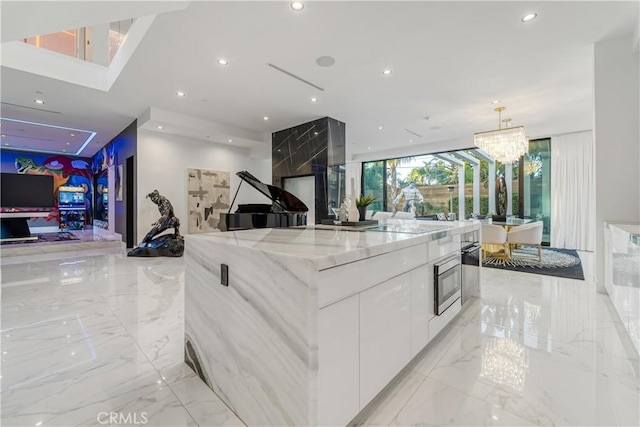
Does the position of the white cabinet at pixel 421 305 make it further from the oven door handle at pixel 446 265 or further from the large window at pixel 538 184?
the large window at pixel 538 184

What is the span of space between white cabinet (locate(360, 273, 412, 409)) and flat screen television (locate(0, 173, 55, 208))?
37.3 feet

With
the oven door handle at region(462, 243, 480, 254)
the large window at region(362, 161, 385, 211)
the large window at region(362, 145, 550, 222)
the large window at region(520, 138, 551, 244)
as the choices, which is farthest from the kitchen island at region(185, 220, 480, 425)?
the large window at region(362, 161, 385, 211)

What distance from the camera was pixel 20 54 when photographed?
403 cm

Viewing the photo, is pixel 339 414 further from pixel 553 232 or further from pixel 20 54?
pixel 553 232

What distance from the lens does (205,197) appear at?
7.55m

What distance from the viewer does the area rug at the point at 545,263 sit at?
441 centimetres

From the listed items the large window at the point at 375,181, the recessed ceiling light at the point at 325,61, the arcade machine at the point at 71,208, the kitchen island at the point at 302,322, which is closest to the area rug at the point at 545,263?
the kitchen island at the point at 302,322

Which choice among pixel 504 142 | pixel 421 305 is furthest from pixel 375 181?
pixel 421 305

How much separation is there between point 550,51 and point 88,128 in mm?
9751

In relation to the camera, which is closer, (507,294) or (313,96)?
(507,294)

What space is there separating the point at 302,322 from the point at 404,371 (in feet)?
3.77

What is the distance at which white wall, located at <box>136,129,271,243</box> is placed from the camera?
654 cm

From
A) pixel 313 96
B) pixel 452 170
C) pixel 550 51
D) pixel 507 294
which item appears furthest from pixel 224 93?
pixel 452 170

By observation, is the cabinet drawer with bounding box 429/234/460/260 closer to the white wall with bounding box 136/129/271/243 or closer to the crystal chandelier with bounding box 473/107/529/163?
the crystal chandelier with bounding box 473/107/529/163
